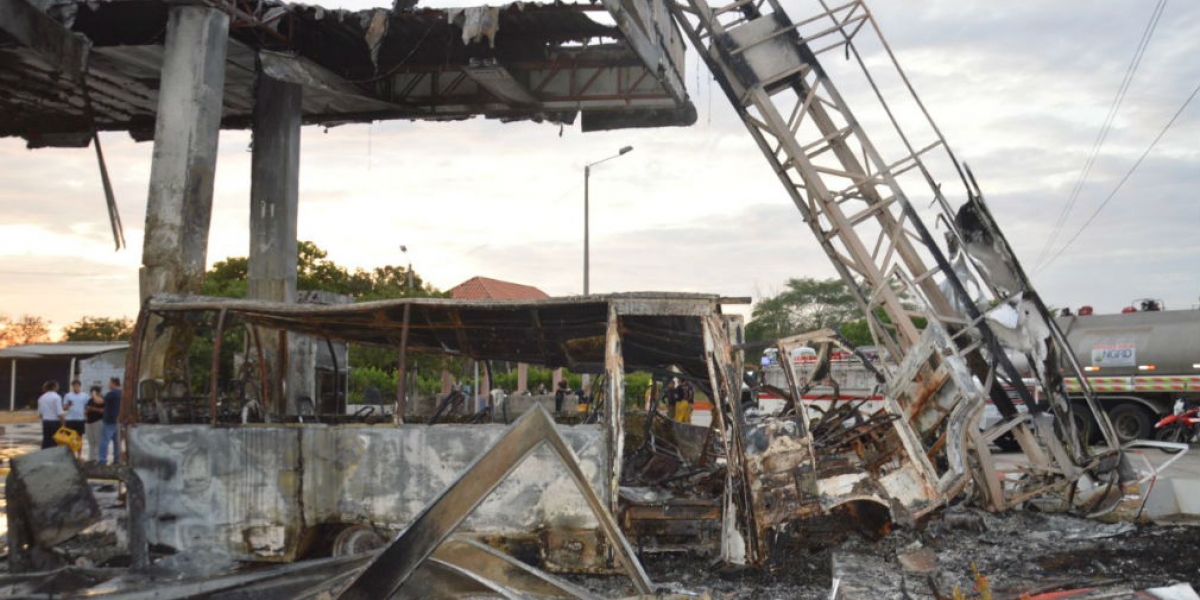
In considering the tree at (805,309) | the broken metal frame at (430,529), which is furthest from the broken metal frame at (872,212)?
the tree at (805,309)

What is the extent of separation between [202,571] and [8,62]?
10.7 meters

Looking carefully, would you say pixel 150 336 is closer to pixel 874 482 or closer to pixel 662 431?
pixel 662 431

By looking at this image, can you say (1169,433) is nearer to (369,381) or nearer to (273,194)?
(273,194)

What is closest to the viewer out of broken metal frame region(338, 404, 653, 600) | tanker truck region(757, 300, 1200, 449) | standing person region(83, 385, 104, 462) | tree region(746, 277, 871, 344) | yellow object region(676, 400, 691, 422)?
broken metal frame region(338, 404, 653, 600)

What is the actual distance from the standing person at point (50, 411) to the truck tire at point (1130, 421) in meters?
18.9

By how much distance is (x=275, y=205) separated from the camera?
49.6 feet

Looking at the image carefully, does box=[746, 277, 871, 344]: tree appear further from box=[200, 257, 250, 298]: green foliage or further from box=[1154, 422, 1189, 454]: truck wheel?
box=[1154, 422, 1189, 454]: truck wheel

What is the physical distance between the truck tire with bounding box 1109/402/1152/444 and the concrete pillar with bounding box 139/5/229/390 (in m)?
17.0

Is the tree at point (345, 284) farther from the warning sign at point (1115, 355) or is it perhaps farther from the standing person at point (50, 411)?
the warning sign at point (1115, 355)

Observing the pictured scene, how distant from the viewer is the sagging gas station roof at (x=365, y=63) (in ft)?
43.3

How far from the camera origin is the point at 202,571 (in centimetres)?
733

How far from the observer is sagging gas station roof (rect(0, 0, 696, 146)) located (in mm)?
13211

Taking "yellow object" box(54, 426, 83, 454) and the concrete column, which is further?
the concrete column

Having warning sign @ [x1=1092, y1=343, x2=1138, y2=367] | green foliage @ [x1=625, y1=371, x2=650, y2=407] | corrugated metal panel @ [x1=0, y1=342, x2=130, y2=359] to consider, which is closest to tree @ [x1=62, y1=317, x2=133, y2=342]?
corrugated metal panel @ [x1=0, y1=342, x2=130, y2=359]
